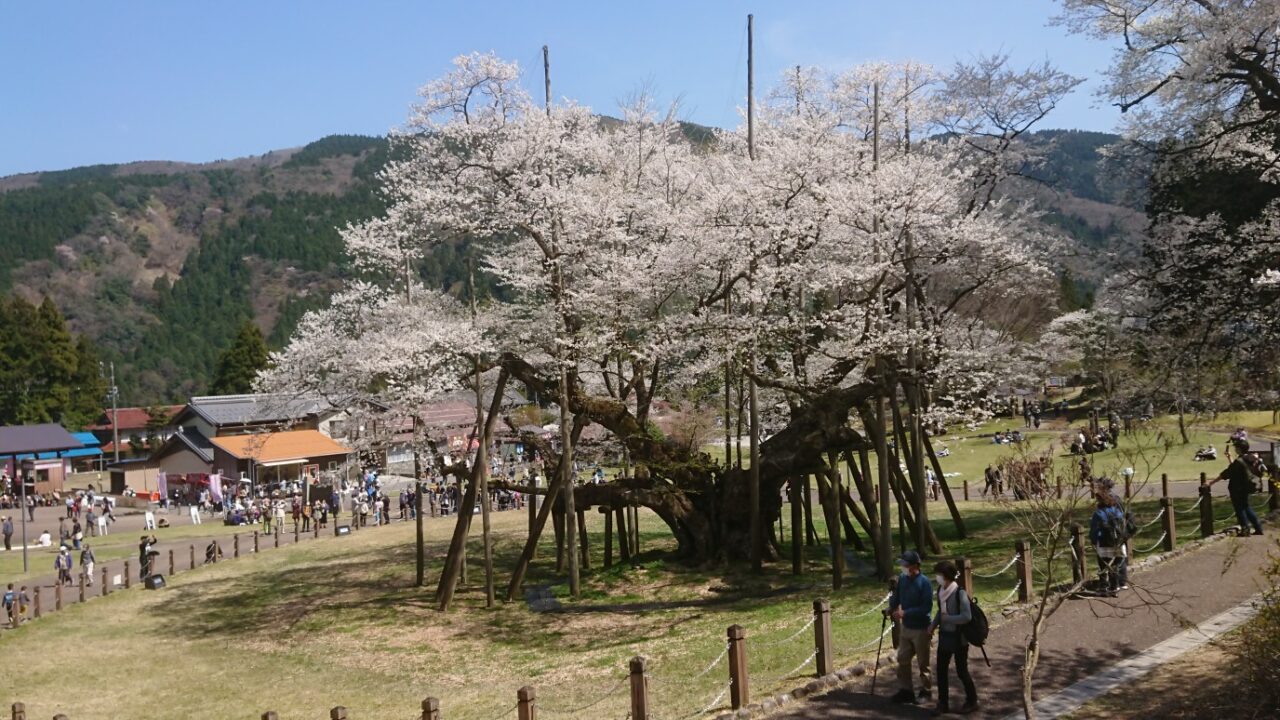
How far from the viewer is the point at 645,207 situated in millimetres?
A: 20547

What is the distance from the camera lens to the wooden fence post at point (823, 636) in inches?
380

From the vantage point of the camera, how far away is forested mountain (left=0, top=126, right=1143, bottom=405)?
10756 centimetres

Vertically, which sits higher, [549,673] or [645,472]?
[645,472]

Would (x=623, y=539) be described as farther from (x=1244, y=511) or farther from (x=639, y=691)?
(x=639, y=691)

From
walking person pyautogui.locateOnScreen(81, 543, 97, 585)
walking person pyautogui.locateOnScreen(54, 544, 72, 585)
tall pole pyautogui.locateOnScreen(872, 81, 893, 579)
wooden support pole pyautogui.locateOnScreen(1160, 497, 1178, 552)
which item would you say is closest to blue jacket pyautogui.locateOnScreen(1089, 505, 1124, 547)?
wooden support pole pyautogui.locateOnScreen(1160, 497, 1178, 552)

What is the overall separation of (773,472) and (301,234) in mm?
140937

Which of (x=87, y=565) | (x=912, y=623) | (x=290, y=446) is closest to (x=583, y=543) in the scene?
(x=87, y=565)

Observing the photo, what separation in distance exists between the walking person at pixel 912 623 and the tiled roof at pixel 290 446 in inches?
1601

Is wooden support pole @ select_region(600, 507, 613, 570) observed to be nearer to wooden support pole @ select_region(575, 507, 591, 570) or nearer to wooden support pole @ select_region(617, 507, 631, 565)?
wooden support pole @ select_region(617, 507, 631, 565)

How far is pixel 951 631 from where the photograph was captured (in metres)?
8.39

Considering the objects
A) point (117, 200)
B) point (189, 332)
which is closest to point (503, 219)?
point (189, 332)

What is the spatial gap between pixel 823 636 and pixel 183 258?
571ft

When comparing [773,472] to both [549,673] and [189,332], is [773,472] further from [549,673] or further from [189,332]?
[189,332]

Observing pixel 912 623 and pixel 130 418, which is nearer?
pixel 912 623
